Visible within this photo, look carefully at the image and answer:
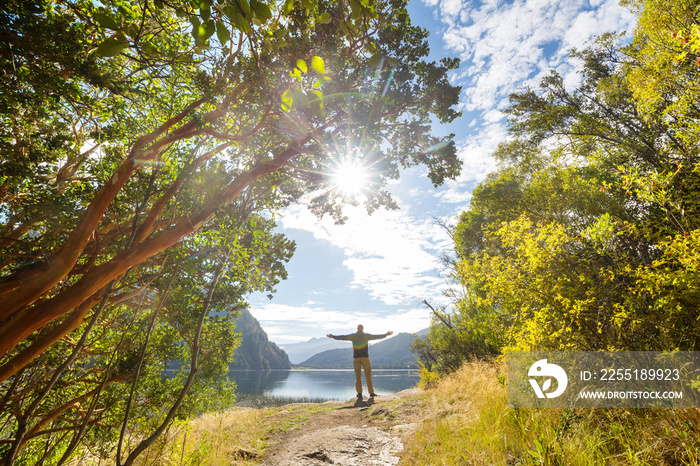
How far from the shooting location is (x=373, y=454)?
458 centimetres

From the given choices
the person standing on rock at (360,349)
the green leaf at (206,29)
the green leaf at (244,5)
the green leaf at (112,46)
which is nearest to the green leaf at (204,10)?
the green leaf at (206,29)

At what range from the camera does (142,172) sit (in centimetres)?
486

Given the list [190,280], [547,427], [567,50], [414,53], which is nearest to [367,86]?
[414,53]

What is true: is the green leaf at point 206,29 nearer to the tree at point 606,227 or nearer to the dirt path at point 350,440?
the tree at point 606,227

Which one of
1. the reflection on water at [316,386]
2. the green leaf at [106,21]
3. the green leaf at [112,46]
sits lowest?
the reflection on water at [316,386]

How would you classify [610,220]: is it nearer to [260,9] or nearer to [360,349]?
[260,9]

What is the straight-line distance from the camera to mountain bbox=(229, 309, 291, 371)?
Answer: 5123 inches

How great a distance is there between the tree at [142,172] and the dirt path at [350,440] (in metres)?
2.25

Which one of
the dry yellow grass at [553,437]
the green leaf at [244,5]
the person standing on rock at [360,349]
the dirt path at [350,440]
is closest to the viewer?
Answer: the green leaf at [244,5]

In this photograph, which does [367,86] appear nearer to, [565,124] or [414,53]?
[414,53]

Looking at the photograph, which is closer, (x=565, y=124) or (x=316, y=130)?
(x=316, y=130)

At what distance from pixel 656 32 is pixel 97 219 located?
11.7 meters

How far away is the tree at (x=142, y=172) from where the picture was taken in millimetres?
3389

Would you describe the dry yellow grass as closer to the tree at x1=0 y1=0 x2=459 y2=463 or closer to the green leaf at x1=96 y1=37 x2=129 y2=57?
the tree at x1=0 y1=0 x2=459 y2=463
